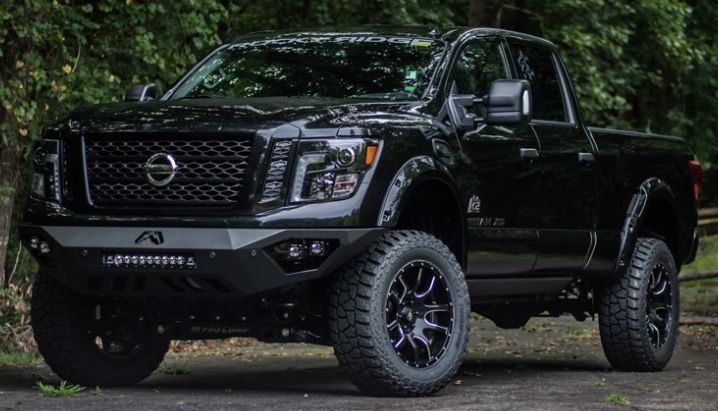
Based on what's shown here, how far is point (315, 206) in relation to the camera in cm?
727

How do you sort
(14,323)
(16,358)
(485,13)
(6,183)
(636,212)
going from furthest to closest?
(485,13), (6,183), (14,323), (16,358), (636,212)

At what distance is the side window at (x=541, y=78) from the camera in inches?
372

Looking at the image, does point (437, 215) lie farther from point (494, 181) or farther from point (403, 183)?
point (403, 183)

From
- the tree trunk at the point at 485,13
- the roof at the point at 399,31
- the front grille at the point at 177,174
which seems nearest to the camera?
the front grille at the point at 177,174

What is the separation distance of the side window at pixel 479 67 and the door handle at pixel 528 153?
0.39 metres

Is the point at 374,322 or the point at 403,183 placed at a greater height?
the point at 403,183

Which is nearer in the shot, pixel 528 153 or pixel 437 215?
pixel 437 215

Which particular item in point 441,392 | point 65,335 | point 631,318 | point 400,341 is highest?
point 400,341

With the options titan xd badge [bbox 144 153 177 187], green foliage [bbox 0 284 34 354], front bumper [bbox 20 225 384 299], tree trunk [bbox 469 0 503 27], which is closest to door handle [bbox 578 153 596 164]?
front bumper [bbox 20 225 384 299]

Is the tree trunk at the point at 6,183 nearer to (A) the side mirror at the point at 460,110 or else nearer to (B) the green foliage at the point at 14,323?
(B) the green foliage at the point at 14,323

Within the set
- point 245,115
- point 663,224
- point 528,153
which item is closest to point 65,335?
point 245,115

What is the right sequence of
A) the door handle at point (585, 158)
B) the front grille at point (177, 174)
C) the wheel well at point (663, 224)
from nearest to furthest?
1. the front grille at point (177, 174)
2. the door handle at point (585, 158)
3. the wheel well at point (663, 224)

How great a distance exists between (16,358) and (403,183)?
3.96 m

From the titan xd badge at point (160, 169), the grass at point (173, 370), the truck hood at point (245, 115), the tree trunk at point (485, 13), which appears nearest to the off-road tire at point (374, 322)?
the truck hood at point (245, 115)
